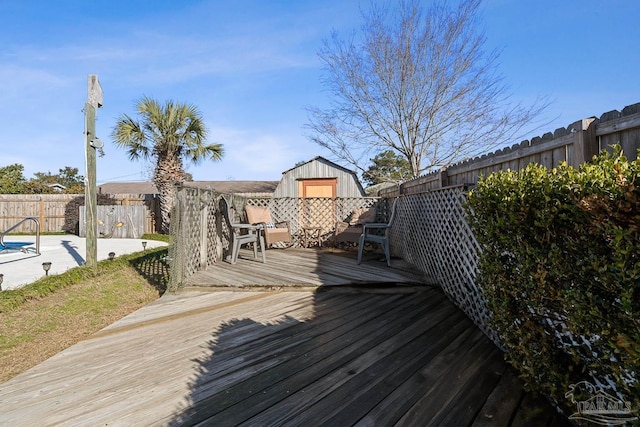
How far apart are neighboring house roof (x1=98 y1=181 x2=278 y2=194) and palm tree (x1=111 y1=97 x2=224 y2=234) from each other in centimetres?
305

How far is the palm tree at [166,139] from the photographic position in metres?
9.76

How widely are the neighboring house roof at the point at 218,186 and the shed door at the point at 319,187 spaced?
4667mm

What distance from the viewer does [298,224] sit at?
7.39 m

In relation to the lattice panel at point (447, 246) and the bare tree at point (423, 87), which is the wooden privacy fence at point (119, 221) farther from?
the lattice panel at point (447, 246)

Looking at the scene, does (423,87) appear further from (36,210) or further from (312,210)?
(36,210)


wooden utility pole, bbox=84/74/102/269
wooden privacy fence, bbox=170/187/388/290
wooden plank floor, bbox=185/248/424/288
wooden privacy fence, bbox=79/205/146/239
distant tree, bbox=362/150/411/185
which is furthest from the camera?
distant tree, bbox=362/150/411/185

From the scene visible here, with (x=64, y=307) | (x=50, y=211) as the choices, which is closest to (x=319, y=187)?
(x=64, y=307)

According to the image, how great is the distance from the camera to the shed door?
11406mm

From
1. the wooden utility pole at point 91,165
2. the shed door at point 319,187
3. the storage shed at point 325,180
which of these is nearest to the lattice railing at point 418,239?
the wooden utility pole at point 91,165

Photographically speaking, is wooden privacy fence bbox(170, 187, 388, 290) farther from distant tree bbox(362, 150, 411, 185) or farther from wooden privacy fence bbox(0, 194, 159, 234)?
wooden privacy fence bbox(0, 194, 159, 234)

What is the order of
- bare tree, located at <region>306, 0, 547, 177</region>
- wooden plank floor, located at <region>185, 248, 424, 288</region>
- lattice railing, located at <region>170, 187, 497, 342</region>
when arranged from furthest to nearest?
bare tree, located at <region>306, 0, 547, 177</region>
wooden plank floor, located at <region>185, 248, 424, 288</region>
lattice railing, located at <region>170, 187, 497, 342</region>

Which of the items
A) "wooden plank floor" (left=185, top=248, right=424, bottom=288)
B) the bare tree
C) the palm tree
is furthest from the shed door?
"wooden plank floor" (left=185, top=248, right=424, bottom=288)

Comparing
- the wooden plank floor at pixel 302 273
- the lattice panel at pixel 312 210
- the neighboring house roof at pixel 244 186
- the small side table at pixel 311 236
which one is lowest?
the wooden plank floor at pixel 302 273

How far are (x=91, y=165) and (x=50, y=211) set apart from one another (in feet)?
34.5
